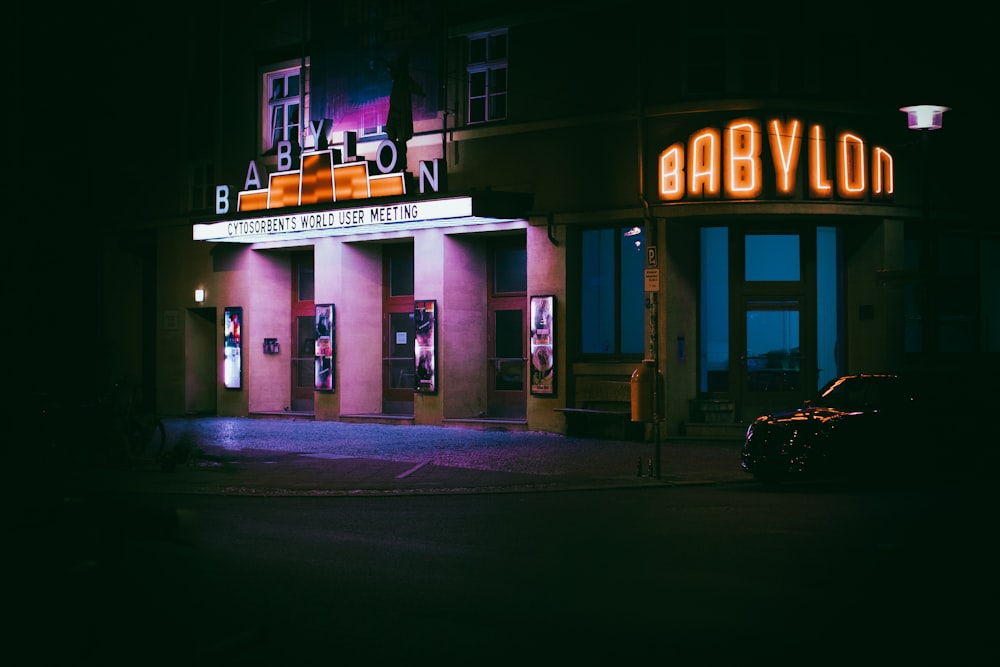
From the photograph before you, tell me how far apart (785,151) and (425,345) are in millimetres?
8666

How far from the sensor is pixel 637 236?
2338 centimetres

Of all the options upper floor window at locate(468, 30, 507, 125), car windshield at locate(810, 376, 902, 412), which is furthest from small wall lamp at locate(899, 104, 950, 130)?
upper floor window at locate(468, 30, 507, 125)

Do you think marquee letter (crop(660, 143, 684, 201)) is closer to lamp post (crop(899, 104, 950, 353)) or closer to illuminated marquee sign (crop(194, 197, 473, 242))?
illuminated marquee sign (crop(194, 197, 473, 242))

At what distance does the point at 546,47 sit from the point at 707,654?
1870 centimetres

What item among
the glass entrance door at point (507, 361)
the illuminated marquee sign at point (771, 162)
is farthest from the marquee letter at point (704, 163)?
the glass entrance door at point (507, 361)

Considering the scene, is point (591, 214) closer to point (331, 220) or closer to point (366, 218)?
point (366, 218)

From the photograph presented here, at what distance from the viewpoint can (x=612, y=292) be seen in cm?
2373

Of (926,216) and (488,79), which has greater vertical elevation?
(488,79)

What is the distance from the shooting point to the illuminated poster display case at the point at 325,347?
27.4m

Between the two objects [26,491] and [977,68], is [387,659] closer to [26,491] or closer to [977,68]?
[26,491]

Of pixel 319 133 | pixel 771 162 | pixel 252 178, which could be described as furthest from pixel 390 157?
pixel 771 162

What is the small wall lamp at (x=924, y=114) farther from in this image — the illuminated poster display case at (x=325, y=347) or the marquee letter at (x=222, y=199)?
the marquee letter at (x=222, y=199)

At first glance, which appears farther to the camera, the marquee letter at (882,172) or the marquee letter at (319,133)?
the marquee letter at (319,133)

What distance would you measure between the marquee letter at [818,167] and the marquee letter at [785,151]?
0.27 m
